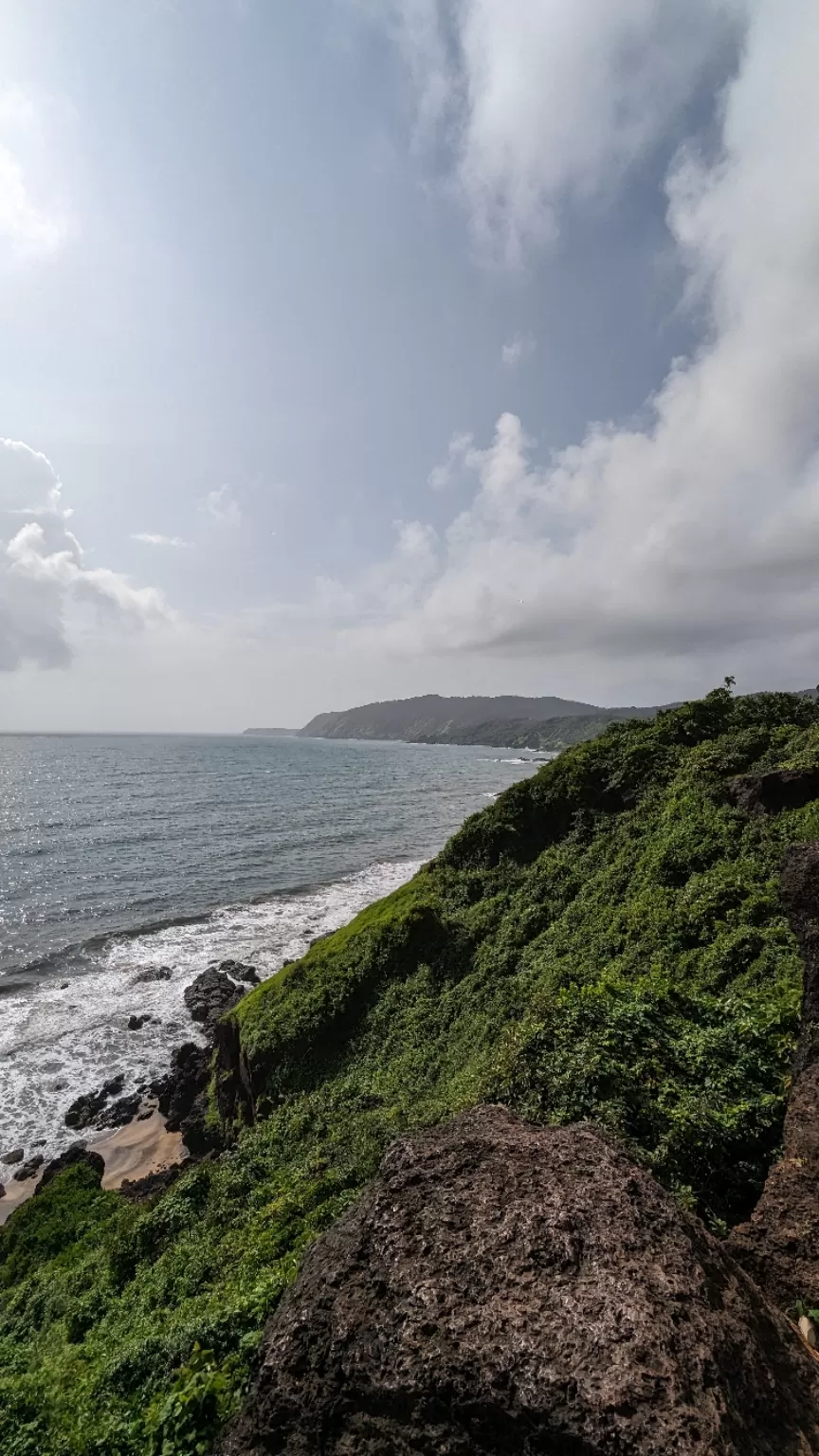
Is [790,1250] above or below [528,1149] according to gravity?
below

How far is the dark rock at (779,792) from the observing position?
56.6 ft

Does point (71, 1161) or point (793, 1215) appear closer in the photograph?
point (793, 1215)

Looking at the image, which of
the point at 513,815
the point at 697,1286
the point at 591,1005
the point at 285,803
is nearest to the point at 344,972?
the point at 513,815

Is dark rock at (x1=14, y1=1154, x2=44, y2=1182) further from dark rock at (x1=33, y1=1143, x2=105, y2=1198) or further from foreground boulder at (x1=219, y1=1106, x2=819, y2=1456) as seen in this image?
foreground boulder at (x1=219, y1=1106, x2=819, y2=1456)

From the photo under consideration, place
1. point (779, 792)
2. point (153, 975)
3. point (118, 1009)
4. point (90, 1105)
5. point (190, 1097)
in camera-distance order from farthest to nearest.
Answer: point (153, 975) < point (118, 1009) < point (190, 1097) < point (90, 1105) < point (779, 792)

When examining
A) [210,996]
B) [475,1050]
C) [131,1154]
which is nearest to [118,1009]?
[210,996]

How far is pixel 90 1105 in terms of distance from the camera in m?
24.3

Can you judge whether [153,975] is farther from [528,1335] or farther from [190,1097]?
[528,1335]

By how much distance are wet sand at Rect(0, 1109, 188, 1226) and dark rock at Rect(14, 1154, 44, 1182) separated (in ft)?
0.40

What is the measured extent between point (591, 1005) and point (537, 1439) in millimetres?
7396

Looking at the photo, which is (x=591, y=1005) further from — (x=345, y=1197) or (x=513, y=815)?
(x=513, y=815)

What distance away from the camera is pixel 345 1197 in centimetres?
1023

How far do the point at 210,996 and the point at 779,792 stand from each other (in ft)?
92.2

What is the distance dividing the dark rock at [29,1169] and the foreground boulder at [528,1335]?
22.2 metres
